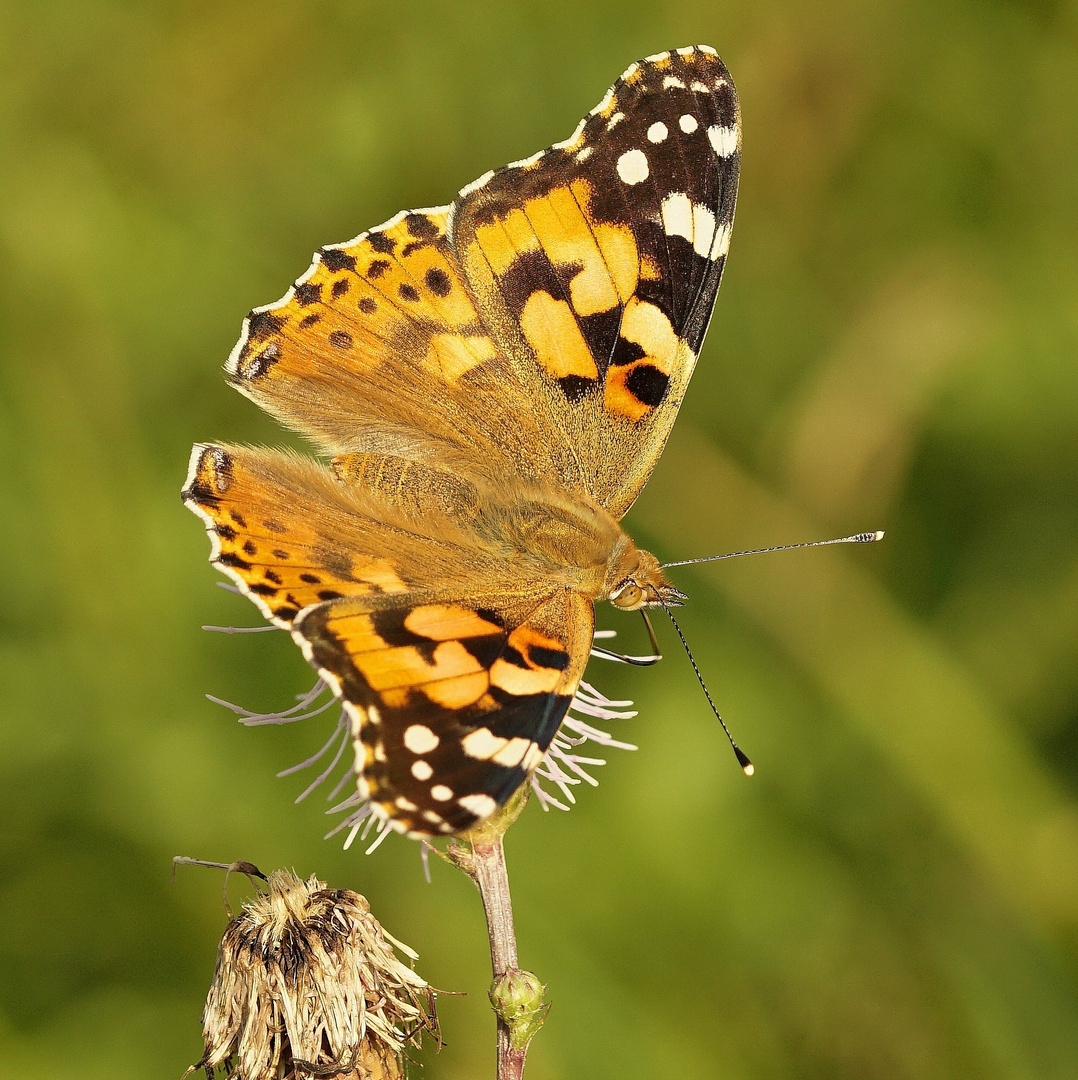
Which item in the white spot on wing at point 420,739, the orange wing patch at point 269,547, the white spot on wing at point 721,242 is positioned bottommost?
the white spot on wing at point 420,739

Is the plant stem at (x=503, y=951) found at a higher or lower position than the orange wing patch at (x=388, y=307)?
lower

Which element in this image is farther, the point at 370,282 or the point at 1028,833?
the point at 1028,833

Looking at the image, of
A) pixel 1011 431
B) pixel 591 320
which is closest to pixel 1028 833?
pixel 1011 431

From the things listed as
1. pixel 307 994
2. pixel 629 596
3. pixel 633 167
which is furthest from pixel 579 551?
pixel 307 994

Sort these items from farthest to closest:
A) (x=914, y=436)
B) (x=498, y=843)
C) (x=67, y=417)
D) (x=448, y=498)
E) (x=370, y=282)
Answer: (x=914, y=436) < (x=67, y=417) < (x=370, y=282) < (x=448, y=498) < (x=498, y=843)

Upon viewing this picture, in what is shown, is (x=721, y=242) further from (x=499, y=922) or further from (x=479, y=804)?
(x=499, y=922)

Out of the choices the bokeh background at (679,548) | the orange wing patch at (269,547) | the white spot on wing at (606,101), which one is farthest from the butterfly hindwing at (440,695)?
the bokeh background at (679,548)

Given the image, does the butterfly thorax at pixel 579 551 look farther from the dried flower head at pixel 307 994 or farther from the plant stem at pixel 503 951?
the dried flower head at pixel 307 994

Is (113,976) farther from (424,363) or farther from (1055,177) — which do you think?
(1055,177)
